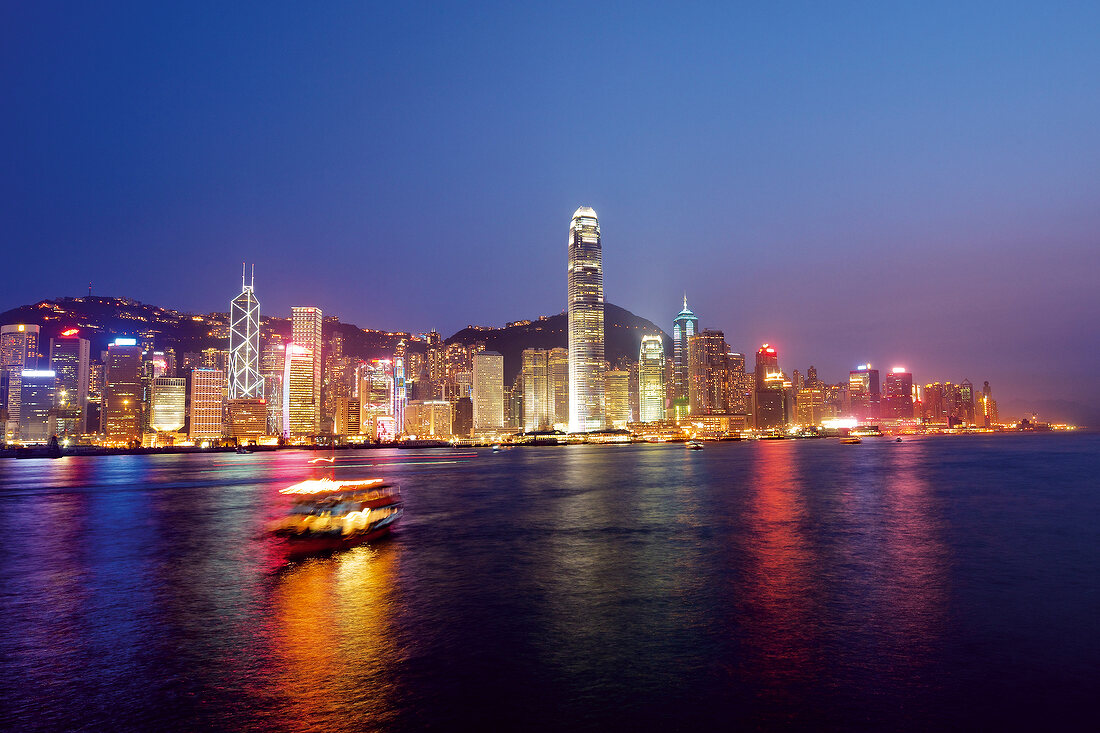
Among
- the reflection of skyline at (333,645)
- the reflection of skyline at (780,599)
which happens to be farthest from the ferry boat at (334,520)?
the reflection of skyline at (780,599)

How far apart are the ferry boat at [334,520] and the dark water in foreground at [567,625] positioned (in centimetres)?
170

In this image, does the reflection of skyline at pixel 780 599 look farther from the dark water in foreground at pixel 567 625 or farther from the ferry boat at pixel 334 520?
the ferry boat at pixel 334 520

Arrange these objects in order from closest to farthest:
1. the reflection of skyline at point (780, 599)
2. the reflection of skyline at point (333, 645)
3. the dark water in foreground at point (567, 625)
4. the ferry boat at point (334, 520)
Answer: the reflection of skyline at point (333, 645) → the dark water in foreground at point (567, 625) → the reflection of skyline at point (780, 599) → the ferry boat at point (334, 520)

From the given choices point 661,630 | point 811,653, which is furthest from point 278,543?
point 811,653

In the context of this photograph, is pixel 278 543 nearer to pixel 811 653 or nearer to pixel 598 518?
pixel 598 518

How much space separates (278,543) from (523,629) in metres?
23.9

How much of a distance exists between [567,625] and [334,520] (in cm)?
2082

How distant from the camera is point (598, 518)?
5031 centimetres

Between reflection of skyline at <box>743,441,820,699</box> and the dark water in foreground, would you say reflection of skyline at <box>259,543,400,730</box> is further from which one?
reflection of skyline at <box>743,441,820,699</box>

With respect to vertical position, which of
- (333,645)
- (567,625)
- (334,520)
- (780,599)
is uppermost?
(334,520)

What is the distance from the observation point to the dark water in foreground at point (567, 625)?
1531cm

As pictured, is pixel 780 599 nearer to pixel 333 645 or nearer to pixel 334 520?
pixel 333 645

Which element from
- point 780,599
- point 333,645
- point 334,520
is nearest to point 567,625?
point 333,645

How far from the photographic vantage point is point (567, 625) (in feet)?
72.7
